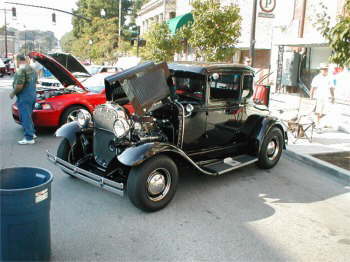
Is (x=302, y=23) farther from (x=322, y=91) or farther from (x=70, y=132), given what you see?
(x=70, y=132)

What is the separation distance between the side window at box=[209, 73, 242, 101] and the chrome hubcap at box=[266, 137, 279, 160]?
120 centimetres

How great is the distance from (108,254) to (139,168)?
1.10m

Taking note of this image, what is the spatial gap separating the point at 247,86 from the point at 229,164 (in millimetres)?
1472

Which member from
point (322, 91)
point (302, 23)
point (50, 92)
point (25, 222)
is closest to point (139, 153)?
point (25, 222)

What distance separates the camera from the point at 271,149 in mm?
6547

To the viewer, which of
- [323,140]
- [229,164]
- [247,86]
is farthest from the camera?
[323,140]

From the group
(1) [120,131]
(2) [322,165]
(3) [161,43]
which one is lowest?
(2) [322,165]

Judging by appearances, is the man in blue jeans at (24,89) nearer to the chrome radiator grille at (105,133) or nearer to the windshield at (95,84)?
the windshield at (95,84)

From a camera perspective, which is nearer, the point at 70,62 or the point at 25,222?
the point at 25,222

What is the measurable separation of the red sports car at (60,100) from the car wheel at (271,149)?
4.44m

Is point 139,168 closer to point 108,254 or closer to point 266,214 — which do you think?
point 108,254

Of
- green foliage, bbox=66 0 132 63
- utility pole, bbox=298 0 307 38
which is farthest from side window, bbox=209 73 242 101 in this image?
green foliage, bbox=66 0 132 63

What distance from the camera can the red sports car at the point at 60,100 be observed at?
26.4 feet

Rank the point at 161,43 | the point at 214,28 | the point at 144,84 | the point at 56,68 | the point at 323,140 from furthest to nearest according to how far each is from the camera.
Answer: the point at 161,43 < the point at 214,28 < the point at 323,140 < the point at 56,68 < the point at 144,84
